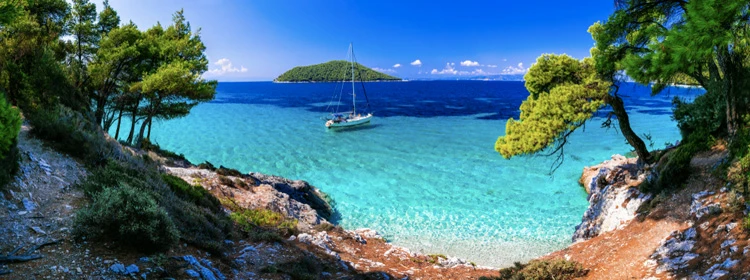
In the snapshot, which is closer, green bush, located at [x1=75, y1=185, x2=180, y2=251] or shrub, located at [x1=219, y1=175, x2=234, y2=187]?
green bush, located at [x1=75, y1=185, x2=180, y2=251]

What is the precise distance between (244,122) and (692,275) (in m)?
58.8

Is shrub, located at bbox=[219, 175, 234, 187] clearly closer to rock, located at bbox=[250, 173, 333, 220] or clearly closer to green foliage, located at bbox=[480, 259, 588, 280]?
rock, located at bbox=[250, 173, 333, 220]

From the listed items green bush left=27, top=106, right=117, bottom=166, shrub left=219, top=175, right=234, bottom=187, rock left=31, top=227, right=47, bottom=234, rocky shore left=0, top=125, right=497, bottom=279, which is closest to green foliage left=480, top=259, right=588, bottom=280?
rocky shore left=0, top=125, right=497, bottom=279

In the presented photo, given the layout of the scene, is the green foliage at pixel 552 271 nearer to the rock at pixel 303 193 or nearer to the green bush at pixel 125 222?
the green bush at pixel 125 222

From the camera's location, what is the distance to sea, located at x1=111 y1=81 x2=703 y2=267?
18.0m

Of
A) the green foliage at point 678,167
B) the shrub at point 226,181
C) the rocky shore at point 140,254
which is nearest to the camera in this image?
the rocky shore at point 140,254

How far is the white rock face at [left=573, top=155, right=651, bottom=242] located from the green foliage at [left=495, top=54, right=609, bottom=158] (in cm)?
275

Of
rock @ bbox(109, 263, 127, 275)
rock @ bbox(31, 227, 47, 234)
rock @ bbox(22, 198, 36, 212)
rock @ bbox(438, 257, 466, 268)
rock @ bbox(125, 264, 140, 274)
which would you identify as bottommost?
rock @ bbox(438, 257, 466, 268)

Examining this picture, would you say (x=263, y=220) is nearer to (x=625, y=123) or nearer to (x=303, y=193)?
(x=303, y=193)

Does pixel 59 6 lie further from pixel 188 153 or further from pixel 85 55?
pixel 188 153

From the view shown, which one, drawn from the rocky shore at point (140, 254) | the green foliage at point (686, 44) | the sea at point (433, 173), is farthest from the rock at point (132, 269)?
the sea at point (433, 173)

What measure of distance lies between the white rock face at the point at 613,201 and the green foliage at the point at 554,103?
2.75 meters

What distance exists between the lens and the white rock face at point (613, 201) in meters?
12.5

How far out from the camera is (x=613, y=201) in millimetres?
13898
